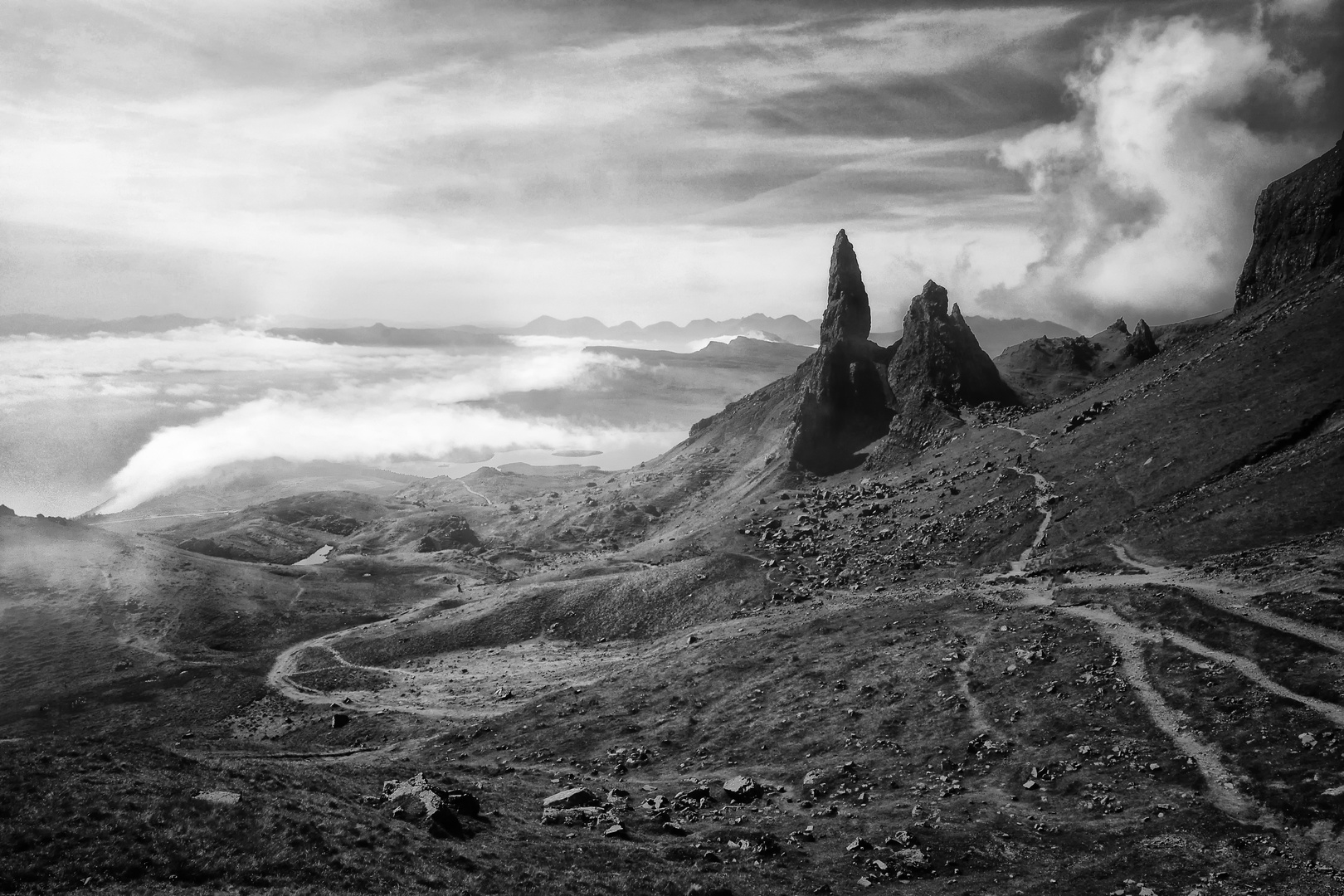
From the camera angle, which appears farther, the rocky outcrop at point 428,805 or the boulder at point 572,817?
the boulder at point 572,817

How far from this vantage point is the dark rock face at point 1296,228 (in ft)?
521

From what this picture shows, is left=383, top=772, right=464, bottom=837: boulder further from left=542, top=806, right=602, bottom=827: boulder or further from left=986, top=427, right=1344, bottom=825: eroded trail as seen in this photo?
left=986, top=427, right=1344, bottom=825: eroded trail

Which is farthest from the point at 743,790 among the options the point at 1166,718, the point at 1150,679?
the point at 1150,679

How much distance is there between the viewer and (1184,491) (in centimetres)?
11794

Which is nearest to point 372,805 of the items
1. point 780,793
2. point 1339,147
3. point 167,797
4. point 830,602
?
point 167,797

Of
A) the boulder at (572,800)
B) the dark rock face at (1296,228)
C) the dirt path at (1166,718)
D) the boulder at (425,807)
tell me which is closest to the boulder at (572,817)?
the boulder at (572,800)

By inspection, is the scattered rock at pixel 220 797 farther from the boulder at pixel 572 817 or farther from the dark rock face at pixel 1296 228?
the dark rock face at pixel 1296 228

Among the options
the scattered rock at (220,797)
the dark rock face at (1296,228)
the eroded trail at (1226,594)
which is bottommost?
the scattered rock at (220,797)

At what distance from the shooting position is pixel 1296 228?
168500 mm

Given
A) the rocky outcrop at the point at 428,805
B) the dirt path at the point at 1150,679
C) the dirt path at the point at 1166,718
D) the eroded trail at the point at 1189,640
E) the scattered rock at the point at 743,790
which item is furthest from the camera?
the scattered rock at the point at 743,790

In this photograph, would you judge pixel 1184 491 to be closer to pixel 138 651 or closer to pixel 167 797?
pixel 167 797

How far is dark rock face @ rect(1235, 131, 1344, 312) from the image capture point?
521 feet

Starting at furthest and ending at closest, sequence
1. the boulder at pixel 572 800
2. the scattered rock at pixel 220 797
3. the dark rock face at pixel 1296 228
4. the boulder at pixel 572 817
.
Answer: the dark rock face at pixel 1296 228, the boulder at pixel 572 800, the boulder at pixel 572 817, the scattered rock at pixel 220 797

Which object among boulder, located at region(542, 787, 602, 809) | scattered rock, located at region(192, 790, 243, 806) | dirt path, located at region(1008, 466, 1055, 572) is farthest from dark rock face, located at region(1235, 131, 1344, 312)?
scattered rock, located at region(192, 790, 243, 806)
